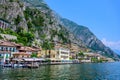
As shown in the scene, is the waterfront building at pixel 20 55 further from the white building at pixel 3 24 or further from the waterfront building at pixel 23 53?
the white building at pixel 3 24

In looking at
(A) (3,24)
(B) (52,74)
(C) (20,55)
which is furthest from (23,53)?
(B) (52,74)

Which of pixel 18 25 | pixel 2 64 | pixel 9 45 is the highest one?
pixel 18 25

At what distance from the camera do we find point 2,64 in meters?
113

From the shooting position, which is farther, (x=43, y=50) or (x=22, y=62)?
(x=43, y=50)

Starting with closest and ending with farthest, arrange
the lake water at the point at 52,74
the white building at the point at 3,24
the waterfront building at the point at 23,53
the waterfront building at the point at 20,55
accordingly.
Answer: the lake water at the point at 52,74 < the waterfront building at the point at 20,55 < the waterfront building at the point at 23,53 < the white building at the point at 3,24

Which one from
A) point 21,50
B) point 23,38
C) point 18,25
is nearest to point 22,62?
point 21,50

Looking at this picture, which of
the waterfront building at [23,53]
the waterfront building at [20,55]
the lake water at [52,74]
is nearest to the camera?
the lake water at [52,74]

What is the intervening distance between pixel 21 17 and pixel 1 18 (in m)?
21.8

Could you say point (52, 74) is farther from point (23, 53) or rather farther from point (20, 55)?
point (23, 53)

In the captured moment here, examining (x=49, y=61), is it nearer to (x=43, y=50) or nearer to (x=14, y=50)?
(x=43, y=50)

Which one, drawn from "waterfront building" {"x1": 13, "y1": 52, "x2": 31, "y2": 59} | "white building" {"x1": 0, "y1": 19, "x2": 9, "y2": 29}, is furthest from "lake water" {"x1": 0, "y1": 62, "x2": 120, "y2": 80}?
"white building" {"x1": 0, "y1": 19, "x2": 9, "y2": 29}

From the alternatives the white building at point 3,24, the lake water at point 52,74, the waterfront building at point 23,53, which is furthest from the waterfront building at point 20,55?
the white building at point 3,24

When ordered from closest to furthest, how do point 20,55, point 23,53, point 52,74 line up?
1. point 52,74
2. point 20,55
3. point 23,53

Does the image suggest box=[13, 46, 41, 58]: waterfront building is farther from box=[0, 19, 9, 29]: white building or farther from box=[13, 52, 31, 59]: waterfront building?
box=[0, 19, 9, 29]: white building
